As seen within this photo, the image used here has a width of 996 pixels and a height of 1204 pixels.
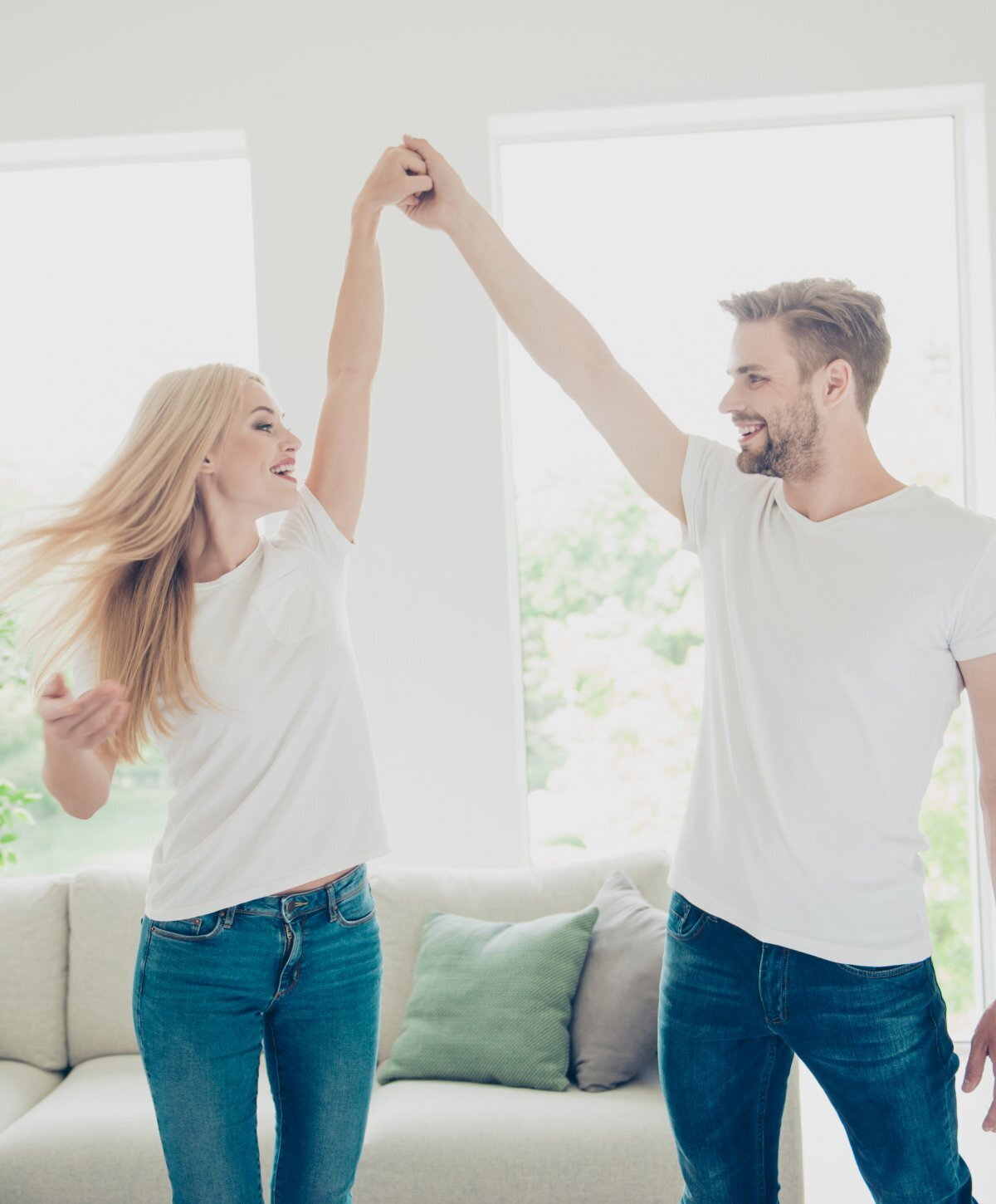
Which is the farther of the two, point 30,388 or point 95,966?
point 30,388

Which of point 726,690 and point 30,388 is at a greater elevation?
point 30,388

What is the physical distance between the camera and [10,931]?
9.08 ft

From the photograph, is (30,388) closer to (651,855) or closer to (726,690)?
(651,855)

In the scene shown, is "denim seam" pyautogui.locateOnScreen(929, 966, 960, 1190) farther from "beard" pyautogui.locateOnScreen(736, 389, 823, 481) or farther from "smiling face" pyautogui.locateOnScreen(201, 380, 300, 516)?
"smiling face" pyautogui.locateOnScreen(201, 380, 300, 516)

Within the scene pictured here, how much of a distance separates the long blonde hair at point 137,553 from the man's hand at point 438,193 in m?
0.47

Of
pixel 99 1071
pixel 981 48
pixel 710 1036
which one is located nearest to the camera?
pixel 710 1036

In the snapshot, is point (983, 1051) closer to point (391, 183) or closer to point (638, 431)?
point (638, 431)

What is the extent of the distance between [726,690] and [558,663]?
69.9 inches

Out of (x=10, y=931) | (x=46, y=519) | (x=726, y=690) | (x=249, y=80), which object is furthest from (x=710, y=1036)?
(x=249, y=80)

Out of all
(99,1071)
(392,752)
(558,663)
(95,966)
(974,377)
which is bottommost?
(99,1071)

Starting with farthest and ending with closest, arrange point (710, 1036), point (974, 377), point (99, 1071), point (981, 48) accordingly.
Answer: point (974, 377) → point (981, 48) → point (99, 1071) → point (710, 1036)

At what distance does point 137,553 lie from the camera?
1.63 meters

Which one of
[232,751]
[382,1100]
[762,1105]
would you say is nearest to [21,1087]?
[382,1100]

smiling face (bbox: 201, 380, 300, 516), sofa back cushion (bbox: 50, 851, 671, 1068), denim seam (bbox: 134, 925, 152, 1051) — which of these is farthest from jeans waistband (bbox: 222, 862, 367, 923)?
sofa back cushion (bbox: 50, 851, 671, 1068)
